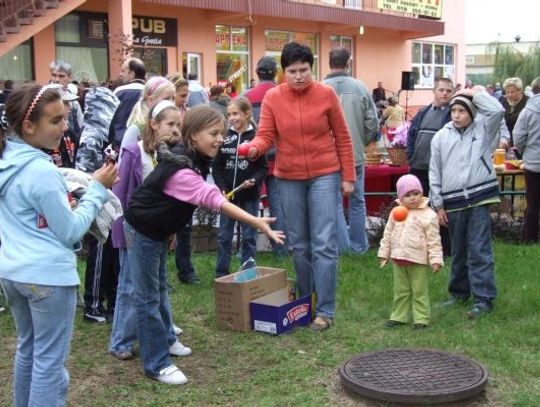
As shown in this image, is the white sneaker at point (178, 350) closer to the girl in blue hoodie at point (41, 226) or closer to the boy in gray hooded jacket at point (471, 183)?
the girl in blue hoodie at point (41, 226)

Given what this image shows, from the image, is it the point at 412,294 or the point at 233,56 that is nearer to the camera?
the point at 412,294

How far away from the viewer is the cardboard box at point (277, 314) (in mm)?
5180

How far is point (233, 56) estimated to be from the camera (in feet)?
81.5

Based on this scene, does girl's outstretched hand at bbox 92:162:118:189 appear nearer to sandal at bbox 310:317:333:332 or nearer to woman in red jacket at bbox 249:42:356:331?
woman in red jacket at bbox 249:42:356:331

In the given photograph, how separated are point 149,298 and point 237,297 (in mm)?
1118

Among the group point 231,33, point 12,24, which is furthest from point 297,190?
point 231,33

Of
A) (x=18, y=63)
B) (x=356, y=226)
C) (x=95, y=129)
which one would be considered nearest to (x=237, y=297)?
(x=95, y=129)

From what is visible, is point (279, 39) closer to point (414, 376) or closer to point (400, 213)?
point (400, 213)

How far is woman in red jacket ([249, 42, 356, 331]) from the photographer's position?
5.16 metres

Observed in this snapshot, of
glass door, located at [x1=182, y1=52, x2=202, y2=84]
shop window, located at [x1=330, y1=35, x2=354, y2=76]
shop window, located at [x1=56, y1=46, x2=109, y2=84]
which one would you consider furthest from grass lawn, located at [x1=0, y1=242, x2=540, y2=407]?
shop window, located at [x1=330, y1=35, x2=354, y2=76]

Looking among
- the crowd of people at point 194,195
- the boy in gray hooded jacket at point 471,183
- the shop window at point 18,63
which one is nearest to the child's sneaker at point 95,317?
the crowd of people at point 194,195

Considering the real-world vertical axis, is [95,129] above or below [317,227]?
above

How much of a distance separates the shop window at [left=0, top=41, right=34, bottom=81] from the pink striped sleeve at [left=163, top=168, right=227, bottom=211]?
15.6 metres

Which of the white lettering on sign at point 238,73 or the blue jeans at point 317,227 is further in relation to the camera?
the white lettering on sign at point 238,73
